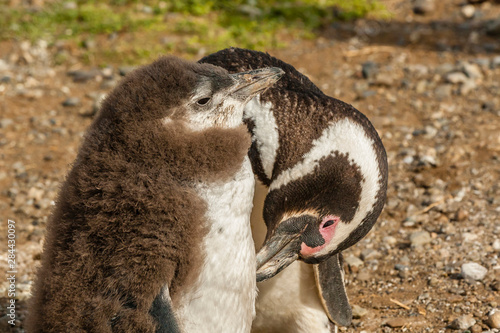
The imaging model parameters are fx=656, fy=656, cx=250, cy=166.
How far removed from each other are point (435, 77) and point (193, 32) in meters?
2.82

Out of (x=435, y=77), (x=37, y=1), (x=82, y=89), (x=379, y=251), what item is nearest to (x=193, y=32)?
(x=82, y=89)

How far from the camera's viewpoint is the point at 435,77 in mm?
6703

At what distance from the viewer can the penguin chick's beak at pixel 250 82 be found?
2.70 metres

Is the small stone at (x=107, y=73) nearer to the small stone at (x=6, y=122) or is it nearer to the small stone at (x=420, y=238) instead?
the small stone at (x=6, y=122)

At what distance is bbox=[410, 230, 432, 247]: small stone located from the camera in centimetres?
446

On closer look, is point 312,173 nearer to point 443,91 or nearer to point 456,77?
point 443,91

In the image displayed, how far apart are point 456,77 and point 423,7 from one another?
189 centimetres

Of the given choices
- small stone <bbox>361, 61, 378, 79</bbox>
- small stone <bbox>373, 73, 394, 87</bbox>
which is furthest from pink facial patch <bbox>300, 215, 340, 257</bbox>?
small stone <bbox>361, 61, 378, 79</bbox>

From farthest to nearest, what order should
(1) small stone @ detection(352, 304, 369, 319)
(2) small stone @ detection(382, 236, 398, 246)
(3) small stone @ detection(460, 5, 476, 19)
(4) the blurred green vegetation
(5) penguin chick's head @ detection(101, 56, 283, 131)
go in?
Answer: (3) small stone @ detection(460, 5, 476, 19), (4) the blurred green vegetation, (2) small stone @ detection(382, 236, 398, 246), (1) small stone @ detection(352, 304, 369, 319), (5) penguin chick's head @ detection(101, 56, 283, 131)

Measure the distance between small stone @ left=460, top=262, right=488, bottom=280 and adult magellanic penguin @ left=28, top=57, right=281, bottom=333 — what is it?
1899 millimetres

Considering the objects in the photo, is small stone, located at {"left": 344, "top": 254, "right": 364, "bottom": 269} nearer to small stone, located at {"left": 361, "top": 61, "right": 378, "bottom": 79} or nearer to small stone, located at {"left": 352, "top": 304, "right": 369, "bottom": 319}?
small stone, located at {"left": 352, "top": 304, "right": 369, "bottom": 319}

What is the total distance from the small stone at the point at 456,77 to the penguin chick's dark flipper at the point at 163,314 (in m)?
4.91

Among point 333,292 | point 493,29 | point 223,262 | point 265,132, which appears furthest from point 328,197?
point 493,29

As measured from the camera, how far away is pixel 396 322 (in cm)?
375
